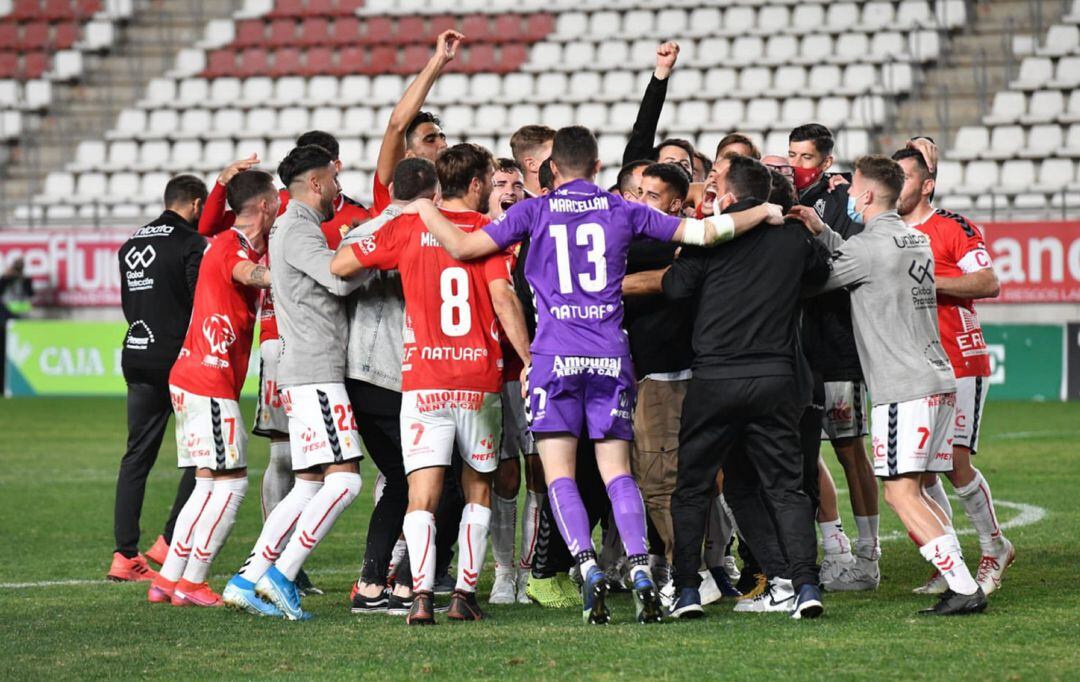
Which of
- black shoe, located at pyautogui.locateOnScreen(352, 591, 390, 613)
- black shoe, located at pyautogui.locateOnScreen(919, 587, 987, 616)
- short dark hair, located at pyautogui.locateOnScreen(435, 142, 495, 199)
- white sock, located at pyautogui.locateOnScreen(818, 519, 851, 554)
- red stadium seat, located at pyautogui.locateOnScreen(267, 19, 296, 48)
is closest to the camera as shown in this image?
black shoe, located at pyautogui.locateOnScreen(919, 587, 987, 616)

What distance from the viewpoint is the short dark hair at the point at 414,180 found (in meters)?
7.03

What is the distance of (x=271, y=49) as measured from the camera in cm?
2820

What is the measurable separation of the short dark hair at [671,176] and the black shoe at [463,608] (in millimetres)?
2083

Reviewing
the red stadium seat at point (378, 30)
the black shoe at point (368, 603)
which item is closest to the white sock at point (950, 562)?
the black shoe at point (368, 603)

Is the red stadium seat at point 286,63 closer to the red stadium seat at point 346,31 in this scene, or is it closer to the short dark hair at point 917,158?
the red stadium seat at point 346,31

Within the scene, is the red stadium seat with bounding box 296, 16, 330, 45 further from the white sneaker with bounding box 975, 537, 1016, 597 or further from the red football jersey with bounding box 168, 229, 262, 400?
the white sneaker with bounding box 975, 537, 1016, 597

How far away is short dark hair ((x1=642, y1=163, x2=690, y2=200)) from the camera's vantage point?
7172 millimetres

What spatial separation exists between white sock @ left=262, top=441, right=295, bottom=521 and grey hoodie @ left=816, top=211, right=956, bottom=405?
3.08 m

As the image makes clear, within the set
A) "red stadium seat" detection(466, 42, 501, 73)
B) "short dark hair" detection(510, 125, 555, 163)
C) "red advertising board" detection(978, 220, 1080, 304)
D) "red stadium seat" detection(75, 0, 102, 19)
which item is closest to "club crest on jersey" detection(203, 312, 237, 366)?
"short dark hair" detection(510, 125, 555, 163)

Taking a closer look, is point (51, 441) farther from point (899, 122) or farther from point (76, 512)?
point (899, 122)

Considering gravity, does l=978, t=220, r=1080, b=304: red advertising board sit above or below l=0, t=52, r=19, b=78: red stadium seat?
below

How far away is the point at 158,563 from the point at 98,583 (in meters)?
0.94

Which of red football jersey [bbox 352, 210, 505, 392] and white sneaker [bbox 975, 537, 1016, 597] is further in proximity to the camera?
white sneaker [bbox 975, 537, 1016, 597]

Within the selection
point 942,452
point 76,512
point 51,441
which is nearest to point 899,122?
point 51,441
